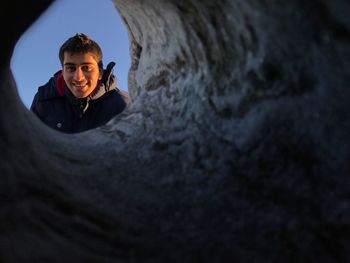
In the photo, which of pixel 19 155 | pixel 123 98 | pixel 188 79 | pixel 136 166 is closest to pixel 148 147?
pixel 136 166

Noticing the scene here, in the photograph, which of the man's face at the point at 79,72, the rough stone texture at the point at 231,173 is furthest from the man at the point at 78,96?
the rough stone texture at the point at 231,173

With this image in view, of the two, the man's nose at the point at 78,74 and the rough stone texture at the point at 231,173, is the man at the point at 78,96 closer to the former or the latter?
the man's nose at the point at 78,74

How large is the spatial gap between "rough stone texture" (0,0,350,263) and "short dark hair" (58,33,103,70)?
53.0 inches

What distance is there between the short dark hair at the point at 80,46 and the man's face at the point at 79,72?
0.07 feet

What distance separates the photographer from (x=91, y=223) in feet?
2.01

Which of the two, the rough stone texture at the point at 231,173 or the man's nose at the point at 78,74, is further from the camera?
the man's nose at the point at 78,74

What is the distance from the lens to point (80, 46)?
201cm

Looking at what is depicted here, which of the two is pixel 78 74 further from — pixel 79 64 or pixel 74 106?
pixel 74 106

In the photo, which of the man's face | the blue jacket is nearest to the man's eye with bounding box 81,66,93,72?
the man's face

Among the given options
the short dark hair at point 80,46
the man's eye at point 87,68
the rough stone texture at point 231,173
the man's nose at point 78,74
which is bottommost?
the rough stone texture at point 231,173

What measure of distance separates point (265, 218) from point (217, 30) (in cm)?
33

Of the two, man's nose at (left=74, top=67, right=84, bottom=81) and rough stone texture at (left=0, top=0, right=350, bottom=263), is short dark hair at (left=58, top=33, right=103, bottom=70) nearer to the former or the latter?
man's nose at (left=74, top=67, right=84, bottom=81)

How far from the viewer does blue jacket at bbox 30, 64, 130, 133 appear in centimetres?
202

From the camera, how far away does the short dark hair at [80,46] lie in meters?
2.01
